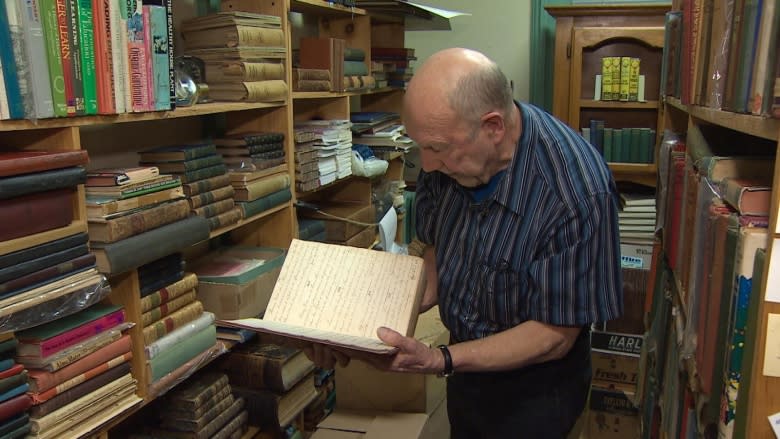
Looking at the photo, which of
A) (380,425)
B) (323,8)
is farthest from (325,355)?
(323,8)

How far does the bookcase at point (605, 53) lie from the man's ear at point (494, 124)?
2.15 meters

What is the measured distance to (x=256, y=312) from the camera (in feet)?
7.15

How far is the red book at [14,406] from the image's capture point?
1.32m

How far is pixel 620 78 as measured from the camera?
3.29m

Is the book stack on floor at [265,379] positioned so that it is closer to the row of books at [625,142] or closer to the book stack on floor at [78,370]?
the book stack on floor at [78,370]

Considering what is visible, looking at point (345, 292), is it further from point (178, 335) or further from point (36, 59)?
point (36, 59)

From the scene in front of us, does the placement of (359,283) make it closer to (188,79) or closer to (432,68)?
(432,68)

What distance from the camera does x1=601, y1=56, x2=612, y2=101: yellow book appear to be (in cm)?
329

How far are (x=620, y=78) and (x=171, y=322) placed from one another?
2424mm

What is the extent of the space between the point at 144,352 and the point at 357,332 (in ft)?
2.02

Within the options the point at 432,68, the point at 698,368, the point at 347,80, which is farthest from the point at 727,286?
the point at 347,80

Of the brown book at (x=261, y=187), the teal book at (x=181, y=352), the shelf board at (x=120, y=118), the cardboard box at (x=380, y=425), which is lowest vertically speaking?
the cardboard box at (x=380, y=425)

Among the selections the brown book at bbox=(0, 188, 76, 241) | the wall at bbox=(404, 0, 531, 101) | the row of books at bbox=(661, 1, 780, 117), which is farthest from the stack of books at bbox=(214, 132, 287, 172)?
the wall at bbox=(404, 0, 531, 101)

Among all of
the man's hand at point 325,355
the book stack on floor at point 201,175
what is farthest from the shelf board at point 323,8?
the man's hand at point 325,355
